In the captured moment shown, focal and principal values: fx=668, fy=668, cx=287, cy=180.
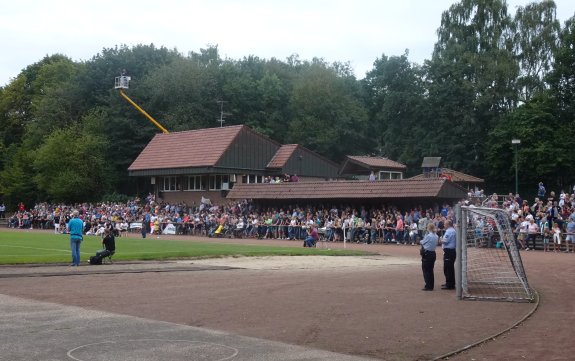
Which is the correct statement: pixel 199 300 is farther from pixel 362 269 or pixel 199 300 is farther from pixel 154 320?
pixel 362 269

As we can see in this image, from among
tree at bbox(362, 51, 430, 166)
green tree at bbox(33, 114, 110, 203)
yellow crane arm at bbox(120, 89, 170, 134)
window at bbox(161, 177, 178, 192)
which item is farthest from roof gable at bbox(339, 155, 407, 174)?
green tree at bbox(33, 114, 110, 203)

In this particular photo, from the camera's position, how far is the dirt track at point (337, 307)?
414 inches

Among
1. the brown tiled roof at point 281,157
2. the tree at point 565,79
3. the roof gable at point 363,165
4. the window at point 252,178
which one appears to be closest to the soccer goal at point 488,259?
the roof gable at point 363,165

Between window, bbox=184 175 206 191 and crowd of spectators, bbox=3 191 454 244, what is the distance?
1.68 metres

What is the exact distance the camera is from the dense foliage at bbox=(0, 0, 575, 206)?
59.5m

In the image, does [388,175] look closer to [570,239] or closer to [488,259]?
[570,239]

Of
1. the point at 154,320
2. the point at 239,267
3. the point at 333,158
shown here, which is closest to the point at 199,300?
the point at 154,320

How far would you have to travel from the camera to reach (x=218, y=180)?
58.7 metres

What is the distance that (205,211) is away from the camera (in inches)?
2084

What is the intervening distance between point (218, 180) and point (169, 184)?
19.6ft

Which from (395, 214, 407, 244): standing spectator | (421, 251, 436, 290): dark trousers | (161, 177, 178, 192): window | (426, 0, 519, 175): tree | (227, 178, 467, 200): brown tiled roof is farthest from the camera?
(426, 0, 519, 175): tree

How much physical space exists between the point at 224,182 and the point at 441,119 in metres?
23.1

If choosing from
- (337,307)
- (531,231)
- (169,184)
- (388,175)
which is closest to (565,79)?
(388,175)

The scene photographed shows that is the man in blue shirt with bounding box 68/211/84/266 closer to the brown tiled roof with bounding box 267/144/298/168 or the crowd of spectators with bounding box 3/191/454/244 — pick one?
the crowd of spectators with bounding box 3/191/454/244
